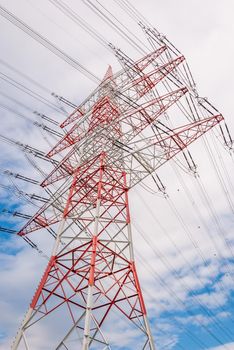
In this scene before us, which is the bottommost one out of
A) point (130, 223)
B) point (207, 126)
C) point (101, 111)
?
point (130, 223)

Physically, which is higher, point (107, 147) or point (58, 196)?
point (107, 147)

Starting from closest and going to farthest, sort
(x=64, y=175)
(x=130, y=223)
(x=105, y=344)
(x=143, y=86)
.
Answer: (x=105, y=344) → (x=130, y=223) → (x=64, y=175) → (x=143, y=86)

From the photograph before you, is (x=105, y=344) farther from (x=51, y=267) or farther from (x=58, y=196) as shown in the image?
(x=58, y=196)

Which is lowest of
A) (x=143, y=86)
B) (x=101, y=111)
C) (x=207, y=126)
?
(x=207, y=126)

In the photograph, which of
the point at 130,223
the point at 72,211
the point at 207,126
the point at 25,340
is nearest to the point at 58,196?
the point at 72,211

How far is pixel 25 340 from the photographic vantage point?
8180mm

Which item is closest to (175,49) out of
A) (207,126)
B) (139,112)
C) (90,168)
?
(139,112)

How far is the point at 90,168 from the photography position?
1323 cm

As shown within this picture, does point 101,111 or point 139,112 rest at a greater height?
point 101,111

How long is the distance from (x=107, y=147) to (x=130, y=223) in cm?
416

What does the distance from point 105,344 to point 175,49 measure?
52.2 feet

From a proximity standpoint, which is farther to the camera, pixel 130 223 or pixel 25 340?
pixel 130 223

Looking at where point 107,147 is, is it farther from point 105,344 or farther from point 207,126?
point 105,344

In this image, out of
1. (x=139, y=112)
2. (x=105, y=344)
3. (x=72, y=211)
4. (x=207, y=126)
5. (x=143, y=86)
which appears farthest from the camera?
(x=143, y=86)
